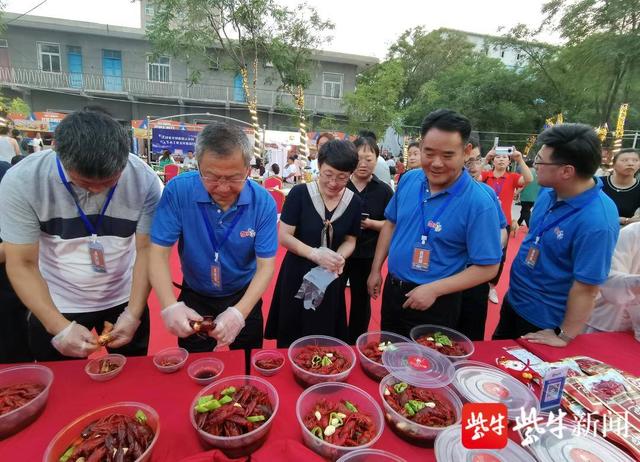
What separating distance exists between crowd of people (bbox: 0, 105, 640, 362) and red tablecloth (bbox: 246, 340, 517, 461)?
0.31 metres

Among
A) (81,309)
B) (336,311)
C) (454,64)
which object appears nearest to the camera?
(81,309)

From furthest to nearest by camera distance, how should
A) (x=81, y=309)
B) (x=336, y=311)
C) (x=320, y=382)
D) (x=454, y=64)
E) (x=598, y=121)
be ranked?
(x=454, y=64), (x=598, y=121), (x=336, y=311), (x=81, y=309), (x=320, y=382)

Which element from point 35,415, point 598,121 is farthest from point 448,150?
point 598,121

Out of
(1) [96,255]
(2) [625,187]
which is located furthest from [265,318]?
(2) [625,187]

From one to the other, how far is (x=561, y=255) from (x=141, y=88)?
1856cm

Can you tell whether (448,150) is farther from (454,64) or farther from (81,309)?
(454,64)

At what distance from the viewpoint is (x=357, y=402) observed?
1.10 metres

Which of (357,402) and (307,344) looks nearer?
(357,402)

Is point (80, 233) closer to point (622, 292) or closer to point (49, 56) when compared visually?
point (622, 292)

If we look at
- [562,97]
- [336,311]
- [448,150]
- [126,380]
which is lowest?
[336,311]

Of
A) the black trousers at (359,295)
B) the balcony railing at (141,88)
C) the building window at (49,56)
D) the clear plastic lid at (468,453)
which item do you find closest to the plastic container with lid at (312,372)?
the clear plastic lid at (468,453)

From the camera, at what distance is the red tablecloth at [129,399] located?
933mm

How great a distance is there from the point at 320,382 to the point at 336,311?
3.46 feet

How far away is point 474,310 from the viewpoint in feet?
8.24
